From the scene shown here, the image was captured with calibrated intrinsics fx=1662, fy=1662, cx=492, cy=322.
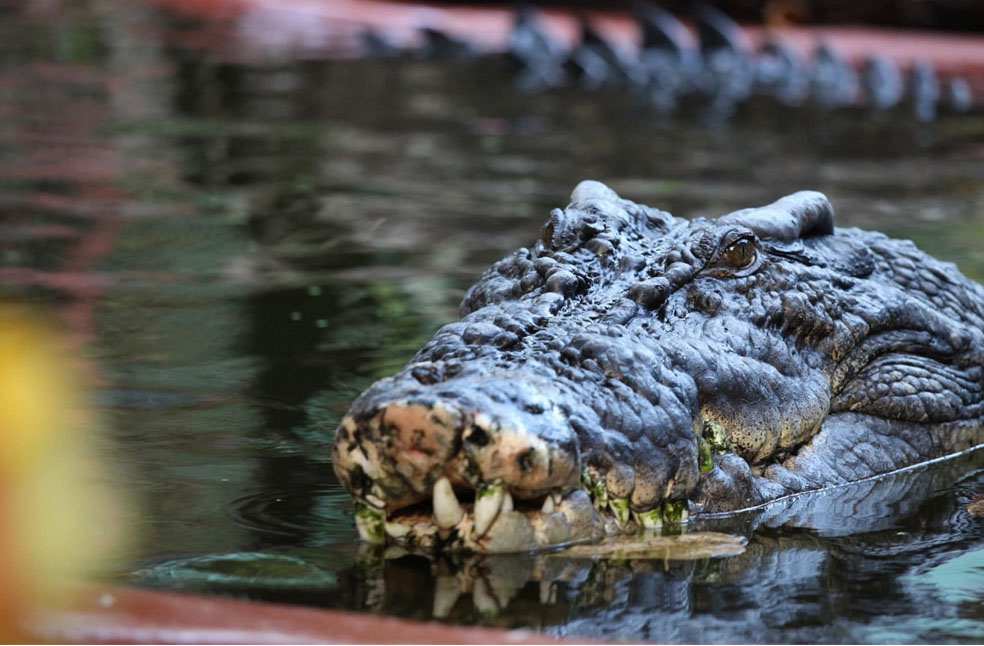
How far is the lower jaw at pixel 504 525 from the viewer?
135 inches

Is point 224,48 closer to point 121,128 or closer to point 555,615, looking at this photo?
point 121,128

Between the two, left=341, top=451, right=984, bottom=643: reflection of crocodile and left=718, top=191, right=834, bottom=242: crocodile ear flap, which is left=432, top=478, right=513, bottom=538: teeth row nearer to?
left=341, top=451, right=984, bottom=643: reflection of crocodile

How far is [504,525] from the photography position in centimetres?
343

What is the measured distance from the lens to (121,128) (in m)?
11.9

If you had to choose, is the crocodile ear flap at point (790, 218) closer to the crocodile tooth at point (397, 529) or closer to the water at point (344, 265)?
the water at point (344, 265)

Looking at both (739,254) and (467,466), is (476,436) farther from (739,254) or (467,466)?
(739,254)

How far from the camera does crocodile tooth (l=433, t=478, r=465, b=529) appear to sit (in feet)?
11.0

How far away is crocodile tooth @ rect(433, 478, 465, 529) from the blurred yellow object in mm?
732

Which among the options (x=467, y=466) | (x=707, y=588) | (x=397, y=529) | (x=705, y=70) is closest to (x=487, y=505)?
(x=467, y=466)

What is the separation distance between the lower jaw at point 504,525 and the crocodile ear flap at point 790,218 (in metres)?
1.13

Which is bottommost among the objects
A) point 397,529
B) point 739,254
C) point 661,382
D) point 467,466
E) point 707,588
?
point 707,588

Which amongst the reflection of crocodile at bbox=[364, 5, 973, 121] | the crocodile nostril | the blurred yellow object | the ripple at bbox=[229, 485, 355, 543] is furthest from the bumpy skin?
the reflection of crocodile at bbox=[364, 5, 973, 121]

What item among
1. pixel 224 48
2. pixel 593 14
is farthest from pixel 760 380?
pixel 593 14

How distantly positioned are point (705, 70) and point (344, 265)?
361 inches
